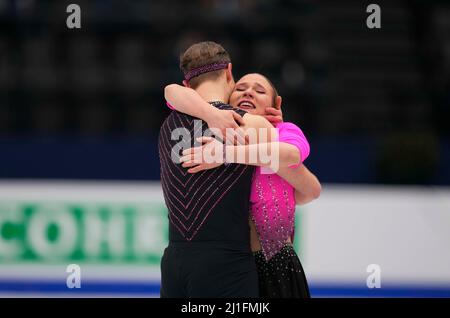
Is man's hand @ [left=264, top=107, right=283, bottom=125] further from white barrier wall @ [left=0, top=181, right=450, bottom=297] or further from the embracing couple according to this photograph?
white barrier wall @ [left=0, top=181, right=450, bottom=297]

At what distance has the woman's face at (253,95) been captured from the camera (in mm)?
2807

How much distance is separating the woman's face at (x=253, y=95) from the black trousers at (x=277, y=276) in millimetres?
535

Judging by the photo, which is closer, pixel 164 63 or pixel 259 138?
pixel 259 138

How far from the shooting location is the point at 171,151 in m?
2.66

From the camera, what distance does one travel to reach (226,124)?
256cm

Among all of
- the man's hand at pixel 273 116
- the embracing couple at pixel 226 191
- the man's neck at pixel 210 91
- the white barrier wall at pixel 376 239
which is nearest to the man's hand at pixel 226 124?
the embracing couple at pixel 226 191

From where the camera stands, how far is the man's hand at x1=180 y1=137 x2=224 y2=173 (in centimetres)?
255

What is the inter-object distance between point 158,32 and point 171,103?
18.9ft

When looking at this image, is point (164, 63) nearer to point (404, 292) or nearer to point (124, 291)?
point (124, 291)

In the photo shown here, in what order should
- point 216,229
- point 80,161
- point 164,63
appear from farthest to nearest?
point 164,63
point 80,161
point 216,229

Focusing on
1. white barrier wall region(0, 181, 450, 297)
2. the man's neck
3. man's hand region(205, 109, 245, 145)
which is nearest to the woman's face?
the man's neck

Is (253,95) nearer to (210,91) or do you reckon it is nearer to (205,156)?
(210,91)

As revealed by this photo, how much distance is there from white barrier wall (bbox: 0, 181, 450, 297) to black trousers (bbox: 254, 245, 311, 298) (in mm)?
3012

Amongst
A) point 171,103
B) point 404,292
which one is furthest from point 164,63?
point 171,103
